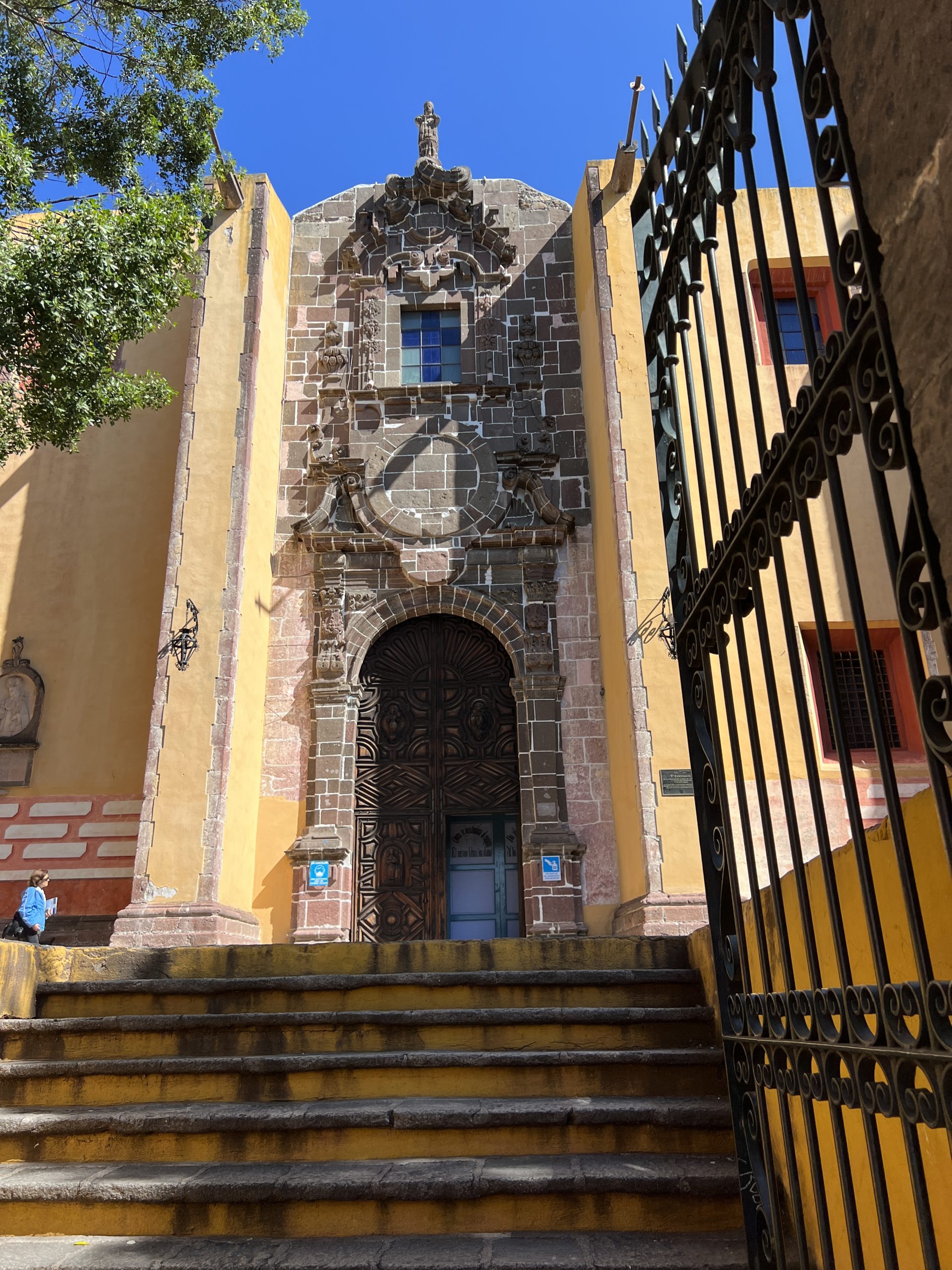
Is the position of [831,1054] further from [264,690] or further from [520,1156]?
[264,690]

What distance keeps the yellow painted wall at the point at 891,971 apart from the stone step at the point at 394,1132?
379mm

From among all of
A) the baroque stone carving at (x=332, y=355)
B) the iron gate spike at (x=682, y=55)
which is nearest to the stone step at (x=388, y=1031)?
the iron gate spike at (x=682, y=55)

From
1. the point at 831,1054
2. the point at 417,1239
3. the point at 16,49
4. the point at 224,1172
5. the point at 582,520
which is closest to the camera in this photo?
the point at 831,1054

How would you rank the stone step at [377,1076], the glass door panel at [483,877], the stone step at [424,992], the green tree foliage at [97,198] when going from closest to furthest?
the stone step at [377,1076], the stone step at [424,992], the green tree foliage at [97,198], the glass door panel at [483,877]

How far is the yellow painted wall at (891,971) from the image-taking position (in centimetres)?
216

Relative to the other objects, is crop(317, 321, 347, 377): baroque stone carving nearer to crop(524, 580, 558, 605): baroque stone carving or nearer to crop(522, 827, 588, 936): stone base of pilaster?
crop(524, 580, 558, 605): baroque stone carving

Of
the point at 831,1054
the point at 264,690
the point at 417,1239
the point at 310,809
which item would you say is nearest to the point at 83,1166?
the point at 417,1239

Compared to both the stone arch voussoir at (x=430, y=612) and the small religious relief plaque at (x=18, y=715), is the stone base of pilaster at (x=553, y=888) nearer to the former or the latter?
the stone arch voussoir at (x=430, y=612)

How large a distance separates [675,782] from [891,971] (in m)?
7.12

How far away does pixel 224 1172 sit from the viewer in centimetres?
345

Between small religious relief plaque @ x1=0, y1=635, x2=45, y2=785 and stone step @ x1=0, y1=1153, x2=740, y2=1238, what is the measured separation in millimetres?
8855

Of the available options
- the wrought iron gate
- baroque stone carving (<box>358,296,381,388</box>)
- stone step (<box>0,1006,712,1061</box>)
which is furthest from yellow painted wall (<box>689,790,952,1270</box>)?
baroque stone carving (<box>358,296,381,388</box>)

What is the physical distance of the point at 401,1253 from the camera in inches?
119

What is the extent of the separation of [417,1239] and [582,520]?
9.28 m
